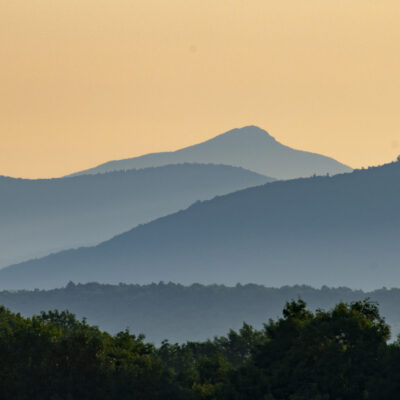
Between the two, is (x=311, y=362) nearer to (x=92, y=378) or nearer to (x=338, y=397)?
(x=338, y=397)

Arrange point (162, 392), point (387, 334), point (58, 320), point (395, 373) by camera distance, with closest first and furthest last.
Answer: point (395, 373)
point (387, 334)
point (162, 392)
point (58, 320)

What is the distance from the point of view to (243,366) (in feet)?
302

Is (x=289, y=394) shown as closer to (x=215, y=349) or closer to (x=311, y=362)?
(x=311, y=362)

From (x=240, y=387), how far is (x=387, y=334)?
10.7m

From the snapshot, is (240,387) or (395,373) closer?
(395,373)

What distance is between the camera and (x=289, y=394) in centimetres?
8669

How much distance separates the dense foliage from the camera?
280 feet

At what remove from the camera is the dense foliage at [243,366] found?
85250mm

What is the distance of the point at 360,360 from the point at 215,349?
69.5 m

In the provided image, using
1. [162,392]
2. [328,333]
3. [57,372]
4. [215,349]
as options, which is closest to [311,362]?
[328,333]

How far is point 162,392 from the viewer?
95.3 metres

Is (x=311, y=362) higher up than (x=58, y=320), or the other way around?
(x=58, y=320)

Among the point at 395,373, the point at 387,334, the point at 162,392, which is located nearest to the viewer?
the point at 395,373

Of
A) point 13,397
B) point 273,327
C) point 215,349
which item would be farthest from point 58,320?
point 273,327
